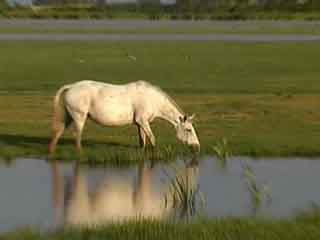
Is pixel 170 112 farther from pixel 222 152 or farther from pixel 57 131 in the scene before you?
pixel 57 131

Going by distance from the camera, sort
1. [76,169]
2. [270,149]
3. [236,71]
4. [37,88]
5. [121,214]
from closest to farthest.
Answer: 1. [121,214]
2. [76,169]
3. [270,149]
4. [37,88]
5. [236,71]

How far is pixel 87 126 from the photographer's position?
24.4 meters

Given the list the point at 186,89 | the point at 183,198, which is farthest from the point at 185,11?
the point at 183,198

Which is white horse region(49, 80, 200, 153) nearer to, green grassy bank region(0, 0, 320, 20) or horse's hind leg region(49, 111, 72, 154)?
horse's hind leg region(49, 111, 72, 154)

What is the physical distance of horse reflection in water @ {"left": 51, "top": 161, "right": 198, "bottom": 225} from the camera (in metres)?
15.7

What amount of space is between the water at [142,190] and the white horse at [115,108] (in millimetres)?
781

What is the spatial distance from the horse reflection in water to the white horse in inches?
41.1

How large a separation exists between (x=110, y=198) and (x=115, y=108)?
3.78 meters

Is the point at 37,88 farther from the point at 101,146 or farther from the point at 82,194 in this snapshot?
the point at 82,194

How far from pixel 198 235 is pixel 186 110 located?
13.5 metres

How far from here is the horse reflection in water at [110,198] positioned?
15.7m

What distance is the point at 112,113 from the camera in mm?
20750

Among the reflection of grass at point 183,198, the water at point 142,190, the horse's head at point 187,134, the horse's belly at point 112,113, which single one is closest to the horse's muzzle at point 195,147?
the horse's head at point 187,134

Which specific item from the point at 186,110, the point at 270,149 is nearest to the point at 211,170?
the point at 270,149
